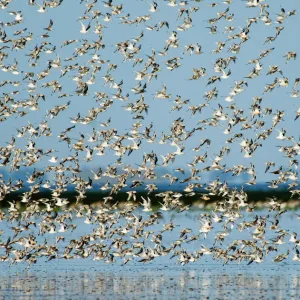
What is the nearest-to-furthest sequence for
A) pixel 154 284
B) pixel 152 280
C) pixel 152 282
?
pixel 154 284
pixel 152 282
pixel 152 280

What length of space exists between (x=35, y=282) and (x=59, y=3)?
55.2 feet

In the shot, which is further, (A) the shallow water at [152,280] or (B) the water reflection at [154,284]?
(A) the shallow water at [152,280]

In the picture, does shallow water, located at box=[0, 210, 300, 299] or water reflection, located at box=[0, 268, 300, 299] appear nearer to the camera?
water reflection, located at box=[0, 268, 300, 299]

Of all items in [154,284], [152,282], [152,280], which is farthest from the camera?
[152,280]

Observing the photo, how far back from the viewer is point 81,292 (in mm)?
37281

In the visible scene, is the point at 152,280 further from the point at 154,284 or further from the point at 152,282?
the point at 154,284

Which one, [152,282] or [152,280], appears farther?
[152,280]

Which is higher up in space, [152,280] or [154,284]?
[152,280]

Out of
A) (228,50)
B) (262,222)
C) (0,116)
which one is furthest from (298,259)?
(0,116)

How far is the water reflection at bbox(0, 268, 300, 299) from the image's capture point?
36.6 metres

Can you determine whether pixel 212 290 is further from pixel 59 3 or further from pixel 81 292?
pixel 59 3

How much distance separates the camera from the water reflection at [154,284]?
3656cm

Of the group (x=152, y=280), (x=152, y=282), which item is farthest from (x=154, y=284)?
(x=152, y=280)

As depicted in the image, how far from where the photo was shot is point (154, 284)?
128ft
